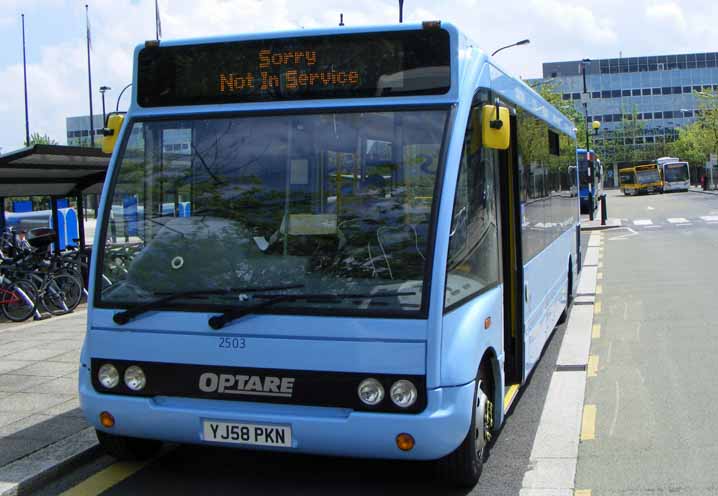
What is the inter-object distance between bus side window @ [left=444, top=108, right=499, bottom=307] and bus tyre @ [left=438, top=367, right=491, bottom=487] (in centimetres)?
58

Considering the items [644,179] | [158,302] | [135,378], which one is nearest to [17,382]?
[135,378]

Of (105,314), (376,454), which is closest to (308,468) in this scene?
(376,454)

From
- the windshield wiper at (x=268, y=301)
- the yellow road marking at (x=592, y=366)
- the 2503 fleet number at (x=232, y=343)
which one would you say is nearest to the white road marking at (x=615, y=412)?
the yellow road marking at (x=592, y=366)

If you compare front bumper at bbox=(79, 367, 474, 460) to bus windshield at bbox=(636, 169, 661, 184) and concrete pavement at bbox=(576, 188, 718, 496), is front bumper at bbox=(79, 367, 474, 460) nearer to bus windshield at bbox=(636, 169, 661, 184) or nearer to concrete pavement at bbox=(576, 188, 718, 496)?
concrete pavement at bbox=(576, 188, 718, 496)

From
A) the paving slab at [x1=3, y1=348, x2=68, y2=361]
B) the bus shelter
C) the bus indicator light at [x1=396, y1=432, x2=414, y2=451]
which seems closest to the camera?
the bus indicator light at [x1=396, y1=432, x2=414, y2=451]

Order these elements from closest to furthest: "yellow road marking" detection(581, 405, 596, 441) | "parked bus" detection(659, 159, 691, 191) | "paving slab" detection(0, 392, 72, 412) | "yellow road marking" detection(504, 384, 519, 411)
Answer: "yellow road marking" detection(504, 384, 519, 411) < "yellow road marking" detection(581, 405, 596, 441) < "paving slab" detection(0, 392, 72, 412) < "parked bus" detection(659, 159, 691, 191)

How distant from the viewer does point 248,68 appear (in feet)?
16.0

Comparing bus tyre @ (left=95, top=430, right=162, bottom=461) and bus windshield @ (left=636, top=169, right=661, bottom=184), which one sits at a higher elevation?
bus windshield @ (left=636, top=169, right=661, bottom=184)

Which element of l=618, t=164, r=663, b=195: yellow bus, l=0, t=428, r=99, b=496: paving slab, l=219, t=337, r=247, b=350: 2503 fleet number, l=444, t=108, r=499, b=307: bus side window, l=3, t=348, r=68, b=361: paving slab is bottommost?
l=0, t=428, r=99, b=496: paving slab

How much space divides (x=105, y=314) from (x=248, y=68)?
1.62m

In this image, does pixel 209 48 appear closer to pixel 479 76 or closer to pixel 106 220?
pixel 106 220

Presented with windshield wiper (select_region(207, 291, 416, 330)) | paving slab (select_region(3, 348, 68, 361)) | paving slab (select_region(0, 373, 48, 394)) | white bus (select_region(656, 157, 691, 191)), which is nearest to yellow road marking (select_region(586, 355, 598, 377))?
windshield wiper (select_region(207, 291, 416, 330))

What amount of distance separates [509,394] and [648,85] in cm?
11814

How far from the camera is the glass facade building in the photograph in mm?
114500
